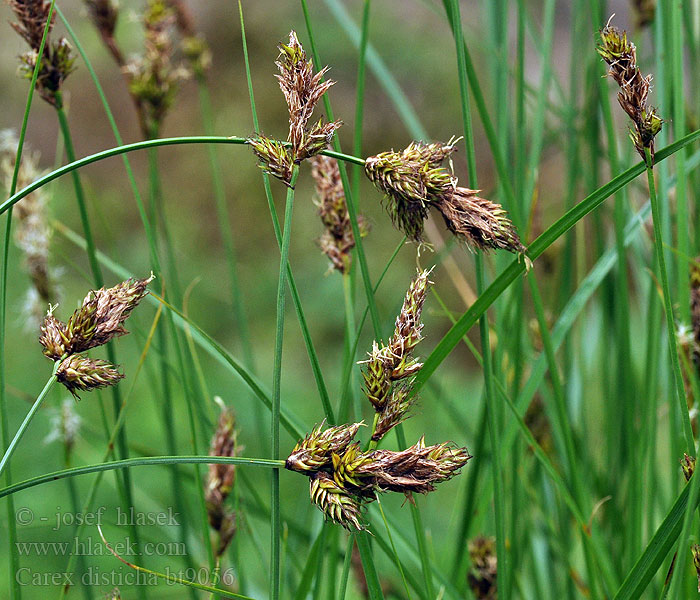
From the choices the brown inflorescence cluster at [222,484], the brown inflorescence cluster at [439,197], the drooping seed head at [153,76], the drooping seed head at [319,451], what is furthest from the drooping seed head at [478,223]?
the drooping seed head at [153,76]

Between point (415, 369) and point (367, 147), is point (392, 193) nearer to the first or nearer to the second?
point (415, 369)

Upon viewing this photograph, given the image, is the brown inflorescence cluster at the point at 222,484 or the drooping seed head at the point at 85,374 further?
the brown inflorescence cluster at the point at 222,484

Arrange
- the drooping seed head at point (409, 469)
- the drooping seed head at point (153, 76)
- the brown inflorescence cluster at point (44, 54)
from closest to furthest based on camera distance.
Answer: the drooping seed head at point (409, 469) → the brown inflorescence cluster at point (44, 54) → the drooping seed head at point (153, 76)

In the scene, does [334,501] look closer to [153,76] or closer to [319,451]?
[319,451]

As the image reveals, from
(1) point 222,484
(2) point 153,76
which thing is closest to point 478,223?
(1) point 222,484

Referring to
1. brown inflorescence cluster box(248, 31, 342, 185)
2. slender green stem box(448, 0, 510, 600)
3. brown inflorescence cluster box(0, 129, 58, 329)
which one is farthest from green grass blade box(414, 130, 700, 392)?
brown inflorescence cluster box(0, 129, 58, 329)

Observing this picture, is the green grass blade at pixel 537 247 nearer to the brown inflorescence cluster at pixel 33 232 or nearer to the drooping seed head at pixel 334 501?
the drooping seed head at pixel 334 501

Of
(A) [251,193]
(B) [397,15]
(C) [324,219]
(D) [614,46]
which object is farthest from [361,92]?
(B) [397,15]
